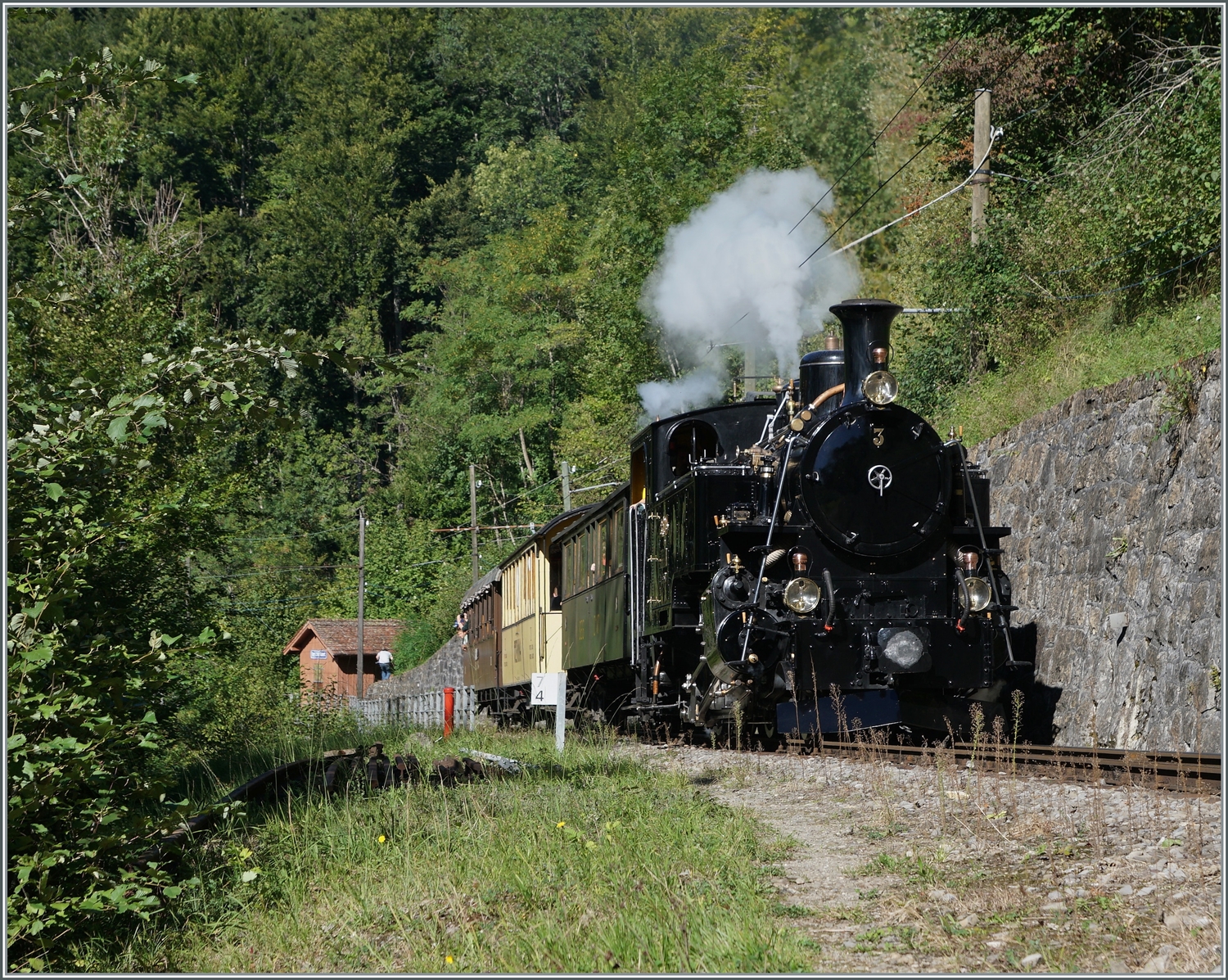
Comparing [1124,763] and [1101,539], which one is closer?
[1124,763]

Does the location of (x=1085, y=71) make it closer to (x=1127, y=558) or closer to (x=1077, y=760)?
(x=1127, y=558)

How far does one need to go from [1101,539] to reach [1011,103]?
11.2 m

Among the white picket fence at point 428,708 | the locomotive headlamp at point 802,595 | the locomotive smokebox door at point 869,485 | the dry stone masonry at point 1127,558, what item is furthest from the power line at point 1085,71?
the white picket fence at point 428,708

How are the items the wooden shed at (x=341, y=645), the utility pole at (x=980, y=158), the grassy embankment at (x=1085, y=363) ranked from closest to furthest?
the grassy embankment at (x=1085, y=363), the utility pole at (x=980, y=158), the wooden shed at (x=341, y=645)

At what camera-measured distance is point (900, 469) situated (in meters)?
10.4

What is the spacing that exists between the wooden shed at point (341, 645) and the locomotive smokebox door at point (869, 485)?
37.4 meters

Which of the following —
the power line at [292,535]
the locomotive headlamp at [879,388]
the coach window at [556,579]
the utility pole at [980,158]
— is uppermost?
the utility pole at [980,158]

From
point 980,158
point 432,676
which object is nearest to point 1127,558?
point 980,158

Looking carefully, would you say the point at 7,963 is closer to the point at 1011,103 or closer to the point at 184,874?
the point at 184,874

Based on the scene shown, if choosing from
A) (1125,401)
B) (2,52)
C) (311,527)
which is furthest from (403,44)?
(2,52)

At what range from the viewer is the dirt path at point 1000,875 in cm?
425

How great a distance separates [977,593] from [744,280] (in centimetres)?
1590

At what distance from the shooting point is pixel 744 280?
25266 mm

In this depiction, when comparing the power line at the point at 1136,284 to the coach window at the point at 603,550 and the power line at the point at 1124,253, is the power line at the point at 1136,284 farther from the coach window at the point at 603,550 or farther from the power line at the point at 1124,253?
the coach window at the point at 603,550
